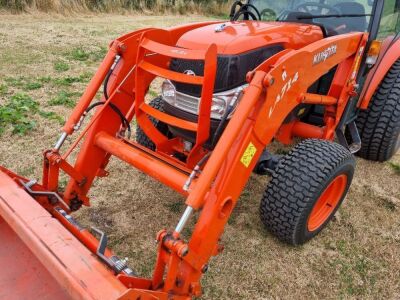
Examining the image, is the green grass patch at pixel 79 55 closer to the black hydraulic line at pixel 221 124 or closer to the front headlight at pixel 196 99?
the front headlight at pixel 196 99

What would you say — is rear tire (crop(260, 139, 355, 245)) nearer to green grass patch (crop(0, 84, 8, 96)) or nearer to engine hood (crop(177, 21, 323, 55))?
engine hood (crop(177, 21, 323, 55))

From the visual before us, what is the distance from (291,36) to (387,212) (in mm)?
1740

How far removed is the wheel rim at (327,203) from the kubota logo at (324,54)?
0.91m

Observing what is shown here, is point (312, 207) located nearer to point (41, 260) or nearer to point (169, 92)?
point (169, 92)

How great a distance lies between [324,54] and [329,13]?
89cm

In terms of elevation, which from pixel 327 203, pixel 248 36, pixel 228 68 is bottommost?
Answer: pixel 327 203

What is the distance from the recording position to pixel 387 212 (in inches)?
134

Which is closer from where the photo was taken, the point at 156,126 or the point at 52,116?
the point at 156,126

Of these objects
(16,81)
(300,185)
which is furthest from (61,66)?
A: (300,185)

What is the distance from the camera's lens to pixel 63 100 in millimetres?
5305

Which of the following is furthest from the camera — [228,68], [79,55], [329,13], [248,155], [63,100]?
[79,55]

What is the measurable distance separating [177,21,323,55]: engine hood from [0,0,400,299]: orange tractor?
0.03ft

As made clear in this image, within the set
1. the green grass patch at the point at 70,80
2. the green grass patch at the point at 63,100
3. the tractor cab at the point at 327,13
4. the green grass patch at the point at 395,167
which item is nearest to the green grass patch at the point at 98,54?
the green grass patch at the point at 70,80

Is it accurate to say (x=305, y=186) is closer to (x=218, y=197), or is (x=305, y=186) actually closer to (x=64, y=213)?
(x=218, y=197)
